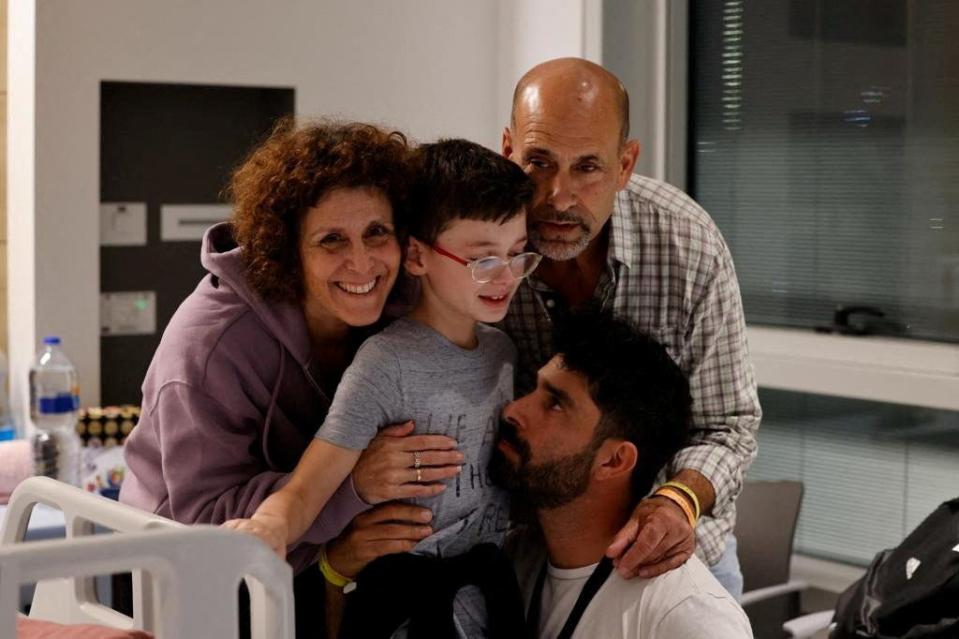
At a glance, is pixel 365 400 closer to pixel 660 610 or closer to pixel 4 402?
pixel 660 610

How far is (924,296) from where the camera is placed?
3.50 metres

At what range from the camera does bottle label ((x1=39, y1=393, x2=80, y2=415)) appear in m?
3.35

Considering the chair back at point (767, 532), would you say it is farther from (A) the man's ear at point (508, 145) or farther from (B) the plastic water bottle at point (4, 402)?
(B) the plastic water bottle at point (4, 402)

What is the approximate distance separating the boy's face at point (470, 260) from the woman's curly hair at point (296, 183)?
0.08 m

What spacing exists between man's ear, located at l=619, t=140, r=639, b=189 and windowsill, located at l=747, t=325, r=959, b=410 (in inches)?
59.7

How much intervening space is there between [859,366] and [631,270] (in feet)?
4.91

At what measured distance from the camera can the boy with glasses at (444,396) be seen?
185 cm

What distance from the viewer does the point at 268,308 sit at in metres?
1.92

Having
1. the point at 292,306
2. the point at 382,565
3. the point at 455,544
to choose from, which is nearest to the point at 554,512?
the point at 455,544

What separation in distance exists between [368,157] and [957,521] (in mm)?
1495

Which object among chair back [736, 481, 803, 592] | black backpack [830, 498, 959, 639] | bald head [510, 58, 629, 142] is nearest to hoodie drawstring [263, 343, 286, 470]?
bald head [510, 58, 629, 142]

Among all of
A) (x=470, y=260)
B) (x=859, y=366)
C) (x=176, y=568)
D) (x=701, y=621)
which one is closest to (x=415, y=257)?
(x=470, y=260)

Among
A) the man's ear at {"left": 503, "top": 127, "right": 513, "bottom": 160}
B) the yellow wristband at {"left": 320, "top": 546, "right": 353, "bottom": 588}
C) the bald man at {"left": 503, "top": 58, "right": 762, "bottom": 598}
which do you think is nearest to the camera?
the yellow wristband at {"left": 320, "top": 546, "right": 353, "bottom": 588}

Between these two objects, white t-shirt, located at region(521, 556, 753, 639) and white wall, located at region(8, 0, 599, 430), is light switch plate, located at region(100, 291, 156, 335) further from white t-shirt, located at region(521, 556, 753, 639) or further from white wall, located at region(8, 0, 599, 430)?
white t-shirt, located at region(521, 556, 753, 639)
